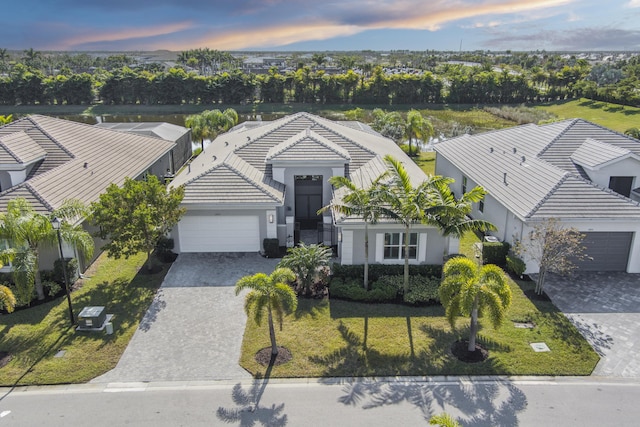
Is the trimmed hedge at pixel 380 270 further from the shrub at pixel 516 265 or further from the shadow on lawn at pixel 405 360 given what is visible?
the shadow on lawn at pixel 405 360

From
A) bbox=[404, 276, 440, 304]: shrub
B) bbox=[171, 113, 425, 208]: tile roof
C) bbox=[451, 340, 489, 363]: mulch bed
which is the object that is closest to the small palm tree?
bbox=[404, 276, 440, 304]: shrub

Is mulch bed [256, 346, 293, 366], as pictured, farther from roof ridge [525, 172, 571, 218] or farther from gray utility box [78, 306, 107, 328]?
roof ridge [525, 172, 571, 218]

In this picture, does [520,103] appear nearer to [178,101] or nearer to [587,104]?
[587,104]

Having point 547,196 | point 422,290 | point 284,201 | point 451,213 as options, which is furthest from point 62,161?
point 547,196

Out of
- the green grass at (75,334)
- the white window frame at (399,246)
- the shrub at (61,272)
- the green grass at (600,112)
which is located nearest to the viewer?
the green grass at (75,334)

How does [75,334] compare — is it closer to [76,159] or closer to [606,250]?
[76,159]

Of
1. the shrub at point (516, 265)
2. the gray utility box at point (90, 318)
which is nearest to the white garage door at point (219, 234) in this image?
the gray utility box at point (90, 318)
